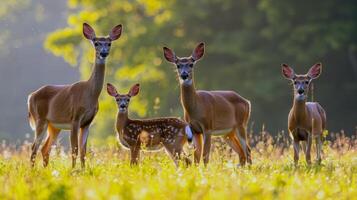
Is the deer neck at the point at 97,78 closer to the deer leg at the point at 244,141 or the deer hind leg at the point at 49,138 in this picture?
the deer hind leg at the point at 49,138

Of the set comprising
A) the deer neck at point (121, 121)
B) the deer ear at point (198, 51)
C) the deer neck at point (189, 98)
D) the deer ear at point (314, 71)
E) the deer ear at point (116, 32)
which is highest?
the deer ear at point (116, 32)

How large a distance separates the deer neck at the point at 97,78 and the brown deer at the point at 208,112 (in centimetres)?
88

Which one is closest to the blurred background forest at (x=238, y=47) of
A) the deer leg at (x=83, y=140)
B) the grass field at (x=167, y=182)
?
the deer leg at (x=83, y=140)

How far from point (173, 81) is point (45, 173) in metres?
21.6

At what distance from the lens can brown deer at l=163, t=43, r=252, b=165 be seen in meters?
10.9

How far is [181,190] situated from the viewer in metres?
6.58

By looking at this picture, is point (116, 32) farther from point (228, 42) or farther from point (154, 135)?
point (228, 42)

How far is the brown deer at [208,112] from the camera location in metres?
10.9

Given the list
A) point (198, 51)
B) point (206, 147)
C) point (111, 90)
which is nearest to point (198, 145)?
point (206, 147)

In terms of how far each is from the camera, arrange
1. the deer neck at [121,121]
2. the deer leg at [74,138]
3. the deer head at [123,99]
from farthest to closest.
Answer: the deer head at [123,99], the deer neck at [121,121], the deer leg at [74,138]

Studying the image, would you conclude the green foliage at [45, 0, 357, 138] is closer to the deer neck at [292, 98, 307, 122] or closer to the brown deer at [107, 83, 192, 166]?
the brown deer at [107, 83, 192, 166]

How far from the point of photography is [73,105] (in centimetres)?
1072

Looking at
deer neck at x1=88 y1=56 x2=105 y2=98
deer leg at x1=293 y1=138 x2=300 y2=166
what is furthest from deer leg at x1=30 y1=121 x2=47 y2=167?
deer leg at x1=293 y1=138 x2=300 y2=166

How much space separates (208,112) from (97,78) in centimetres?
145
